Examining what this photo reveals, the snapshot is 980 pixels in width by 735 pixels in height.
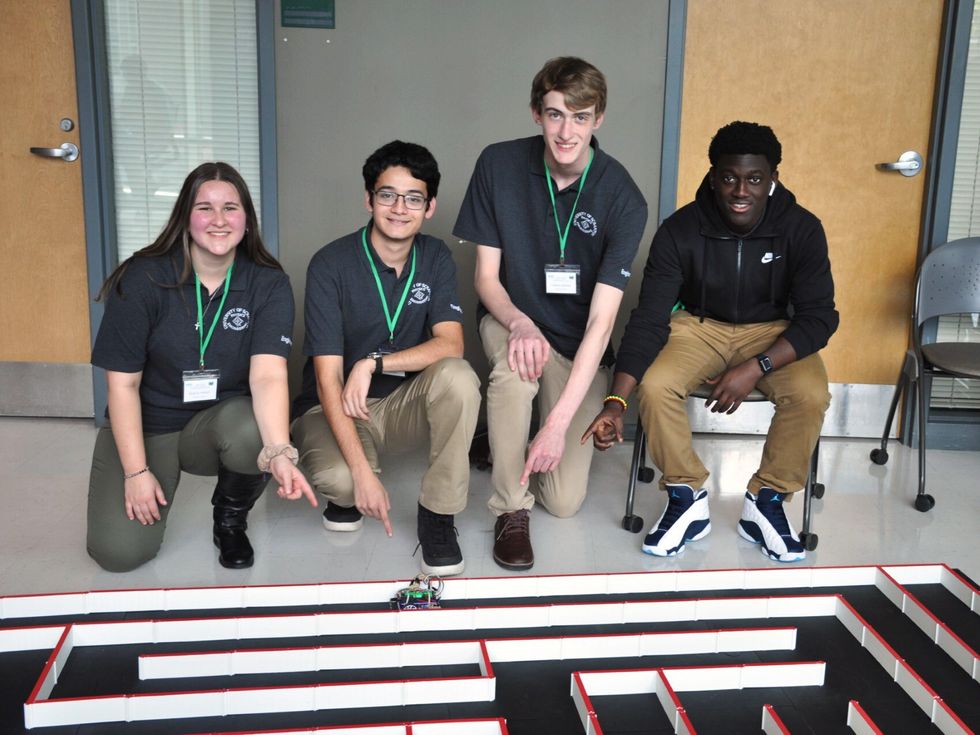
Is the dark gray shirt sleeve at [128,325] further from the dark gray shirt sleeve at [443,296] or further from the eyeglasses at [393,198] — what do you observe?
the dark gray shirt sleeve at [443,296]

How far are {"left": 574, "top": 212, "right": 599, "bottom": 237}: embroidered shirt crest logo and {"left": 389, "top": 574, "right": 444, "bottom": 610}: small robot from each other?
120 centimetres

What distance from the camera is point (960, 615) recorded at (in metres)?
2.26

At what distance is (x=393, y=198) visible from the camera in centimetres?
254

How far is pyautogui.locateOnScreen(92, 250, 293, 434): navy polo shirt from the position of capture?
2334 mm

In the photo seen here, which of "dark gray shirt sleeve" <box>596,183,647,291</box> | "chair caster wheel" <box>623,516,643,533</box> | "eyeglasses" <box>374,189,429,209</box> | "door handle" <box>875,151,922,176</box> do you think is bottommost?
"chair caster wheel" <box>623,516,643,533</box>

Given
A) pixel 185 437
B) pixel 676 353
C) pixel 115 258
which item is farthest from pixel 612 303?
pixel 115 258

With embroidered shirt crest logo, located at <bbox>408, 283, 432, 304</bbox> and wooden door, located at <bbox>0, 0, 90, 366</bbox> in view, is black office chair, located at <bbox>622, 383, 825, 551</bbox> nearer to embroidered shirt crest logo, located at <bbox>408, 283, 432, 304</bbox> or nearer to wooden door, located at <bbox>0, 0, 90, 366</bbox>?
embroidered shirt crest logo, located at <bbox>408, 283, 432, 304</bbox>

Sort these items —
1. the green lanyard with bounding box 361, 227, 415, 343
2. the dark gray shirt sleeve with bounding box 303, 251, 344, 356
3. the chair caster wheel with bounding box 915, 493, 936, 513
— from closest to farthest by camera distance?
the dark gray shirt sleeve with bounding box 303, 251, 344, 356 → the green lanyard with bounding box 361, 227, 415, 343 → the chair caster wheel with bounding box 915, 493, 936, 513

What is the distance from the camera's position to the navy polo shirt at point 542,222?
2.82 m

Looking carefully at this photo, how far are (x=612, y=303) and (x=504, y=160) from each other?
1.93ft

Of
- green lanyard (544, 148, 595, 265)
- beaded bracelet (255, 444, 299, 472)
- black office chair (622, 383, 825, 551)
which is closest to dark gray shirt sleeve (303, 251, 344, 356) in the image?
beaded bracelet (255, 444, 299, 472)

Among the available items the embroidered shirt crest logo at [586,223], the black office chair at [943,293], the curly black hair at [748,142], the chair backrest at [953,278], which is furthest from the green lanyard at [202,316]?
the chair backrest at [953,278]

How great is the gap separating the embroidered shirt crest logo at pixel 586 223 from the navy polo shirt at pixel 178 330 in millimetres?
922

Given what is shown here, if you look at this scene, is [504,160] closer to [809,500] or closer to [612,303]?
[612,303]
